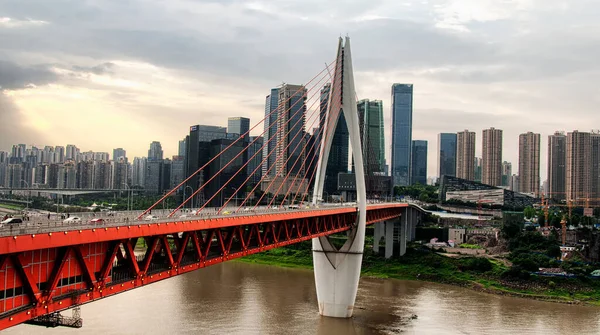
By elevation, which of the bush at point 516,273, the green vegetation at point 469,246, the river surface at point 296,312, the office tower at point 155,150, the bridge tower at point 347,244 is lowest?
the river surface at point 296,312

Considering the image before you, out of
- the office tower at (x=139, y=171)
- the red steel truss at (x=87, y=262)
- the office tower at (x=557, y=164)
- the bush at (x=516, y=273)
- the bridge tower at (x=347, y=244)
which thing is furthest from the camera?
the office tower at (x=139, y=171)

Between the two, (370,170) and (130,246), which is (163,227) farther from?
(370,170)

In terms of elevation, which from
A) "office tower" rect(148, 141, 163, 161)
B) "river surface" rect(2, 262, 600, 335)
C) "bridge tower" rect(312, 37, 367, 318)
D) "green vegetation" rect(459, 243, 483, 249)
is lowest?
"river surface" rect(2, 262, 600, 335)

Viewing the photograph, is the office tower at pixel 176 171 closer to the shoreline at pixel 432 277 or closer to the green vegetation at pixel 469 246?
the shoreline at pixel 432 277

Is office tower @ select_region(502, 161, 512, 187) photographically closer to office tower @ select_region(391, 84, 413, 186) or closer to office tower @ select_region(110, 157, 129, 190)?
office tower @ select_region(391, 84, 413, 186)

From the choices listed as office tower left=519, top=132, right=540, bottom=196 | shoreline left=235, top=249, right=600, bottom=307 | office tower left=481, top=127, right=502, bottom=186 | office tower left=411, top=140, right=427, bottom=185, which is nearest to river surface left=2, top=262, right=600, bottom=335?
shoreline left=235, top=249, right=600, bottom=307

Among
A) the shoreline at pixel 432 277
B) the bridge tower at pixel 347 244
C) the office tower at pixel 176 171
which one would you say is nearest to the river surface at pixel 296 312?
the bridge tower at pixel 347 244

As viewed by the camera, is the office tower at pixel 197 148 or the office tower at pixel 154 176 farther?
the office tower at pixel 154 176
